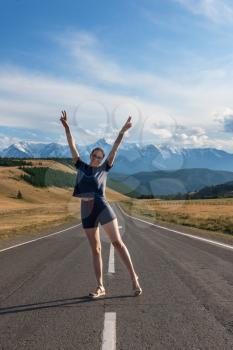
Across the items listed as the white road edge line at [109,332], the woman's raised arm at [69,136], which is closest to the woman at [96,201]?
the woman's raised arm at [69,136]

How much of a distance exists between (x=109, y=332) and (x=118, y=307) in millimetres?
1276

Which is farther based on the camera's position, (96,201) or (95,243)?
(95,243)

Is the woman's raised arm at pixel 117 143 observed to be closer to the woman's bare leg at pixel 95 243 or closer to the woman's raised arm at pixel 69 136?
the woman's raised arm at pixel 69 136

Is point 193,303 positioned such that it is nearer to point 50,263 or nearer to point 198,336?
point 198,336

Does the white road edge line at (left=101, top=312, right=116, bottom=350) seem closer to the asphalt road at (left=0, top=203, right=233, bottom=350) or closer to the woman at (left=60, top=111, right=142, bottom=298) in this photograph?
the asphalt road at (left=0, top=203, right=233, bottom=350)

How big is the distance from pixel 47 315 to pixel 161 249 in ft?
30.0

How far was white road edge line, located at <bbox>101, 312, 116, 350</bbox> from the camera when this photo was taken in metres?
4.93

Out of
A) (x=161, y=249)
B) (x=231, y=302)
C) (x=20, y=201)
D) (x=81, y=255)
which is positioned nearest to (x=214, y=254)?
(x=161, y=249)

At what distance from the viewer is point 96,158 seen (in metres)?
7.29

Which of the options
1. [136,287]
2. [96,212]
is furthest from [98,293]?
[96,212]

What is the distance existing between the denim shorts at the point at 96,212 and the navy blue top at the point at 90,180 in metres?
0.10

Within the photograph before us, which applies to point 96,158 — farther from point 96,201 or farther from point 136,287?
point 136,287

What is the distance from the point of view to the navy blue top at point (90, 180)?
7.11 meters

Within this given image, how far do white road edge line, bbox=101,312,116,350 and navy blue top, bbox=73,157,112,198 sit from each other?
1745 mm
